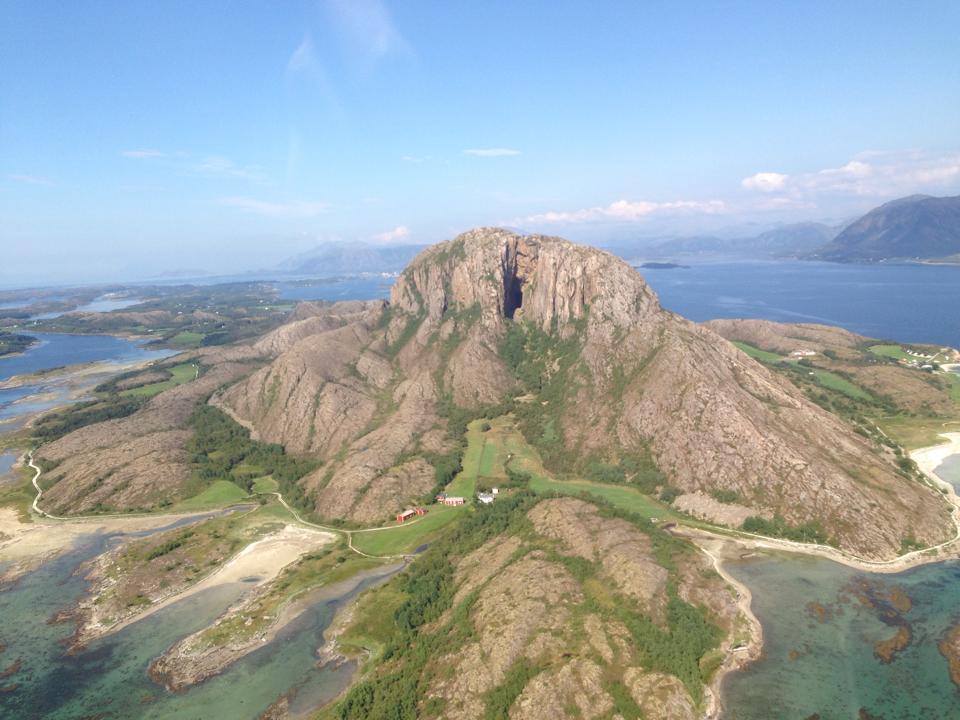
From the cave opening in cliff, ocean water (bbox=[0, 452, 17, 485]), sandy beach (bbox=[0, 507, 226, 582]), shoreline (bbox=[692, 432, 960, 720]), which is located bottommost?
sandy beach (bbox=[0, 507, 226, 582])

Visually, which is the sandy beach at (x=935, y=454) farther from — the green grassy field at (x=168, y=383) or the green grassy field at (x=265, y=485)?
the green grassy field at (x=168, y=383)

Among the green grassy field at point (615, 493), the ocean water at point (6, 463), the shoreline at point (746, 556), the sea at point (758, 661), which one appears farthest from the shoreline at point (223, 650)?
the ocean water at point (6, 463)

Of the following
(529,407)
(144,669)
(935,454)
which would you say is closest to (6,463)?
(144,669)

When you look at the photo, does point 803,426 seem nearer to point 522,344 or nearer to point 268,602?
point 522,344

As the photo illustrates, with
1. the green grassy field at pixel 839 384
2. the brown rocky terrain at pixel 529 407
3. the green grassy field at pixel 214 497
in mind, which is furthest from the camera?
the green grassy field at pixel 839 384

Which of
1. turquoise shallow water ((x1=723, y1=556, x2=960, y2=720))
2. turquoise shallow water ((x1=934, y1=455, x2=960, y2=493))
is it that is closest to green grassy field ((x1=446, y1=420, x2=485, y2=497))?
turquoise shallow water ((x1=723, y1=556, x2=960, y2=720))

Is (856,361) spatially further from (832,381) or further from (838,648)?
(838,648)

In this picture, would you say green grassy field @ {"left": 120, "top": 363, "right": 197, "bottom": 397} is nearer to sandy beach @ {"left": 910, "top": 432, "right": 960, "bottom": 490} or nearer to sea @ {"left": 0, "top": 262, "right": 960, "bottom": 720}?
sea @ {"left": 0, "top": 262, "right": 960, "bottom": 720}
